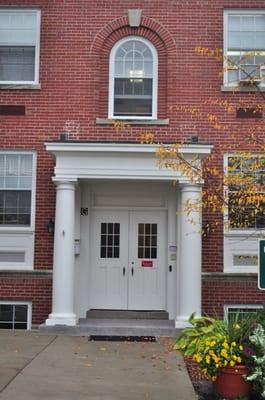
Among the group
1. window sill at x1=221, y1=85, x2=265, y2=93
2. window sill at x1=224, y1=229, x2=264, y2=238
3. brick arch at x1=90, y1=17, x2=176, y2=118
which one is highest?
brick arch at x1=90, y1=17, x2=176, y2=118

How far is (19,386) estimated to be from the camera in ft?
24.1

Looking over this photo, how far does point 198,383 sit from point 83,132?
6547mm

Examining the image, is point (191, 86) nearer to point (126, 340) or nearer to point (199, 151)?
point (199, 151)

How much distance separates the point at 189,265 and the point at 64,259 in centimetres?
250

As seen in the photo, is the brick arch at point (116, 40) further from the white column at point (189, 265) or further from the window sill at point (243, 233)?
Answer: the window sill at point (243, 233)

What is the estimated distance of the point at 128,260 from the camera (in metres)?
12.8

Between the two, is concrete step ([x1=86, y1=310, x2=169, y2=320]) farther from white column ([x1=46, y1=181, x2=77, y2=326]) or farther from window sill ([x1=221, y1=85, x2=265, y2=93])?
window sill ([x1=221, y1=85, x2=265, y2=93])

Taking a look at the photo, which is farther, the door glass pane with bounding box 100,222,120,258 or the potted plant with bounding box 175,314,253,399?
the door glass pane with bounding box 100,222,120,258

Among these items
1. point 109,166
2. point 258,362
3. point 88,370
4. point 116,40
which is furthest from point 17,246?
point 258,362

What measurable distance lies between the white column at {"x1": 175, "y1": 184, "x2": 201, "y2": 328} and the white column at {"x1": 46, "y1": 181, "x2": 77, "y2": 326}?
2.19m

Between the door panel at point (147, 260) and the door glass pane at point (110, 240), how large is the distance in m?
0.30

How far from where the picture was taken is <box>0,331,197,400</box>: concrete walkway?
280 inches

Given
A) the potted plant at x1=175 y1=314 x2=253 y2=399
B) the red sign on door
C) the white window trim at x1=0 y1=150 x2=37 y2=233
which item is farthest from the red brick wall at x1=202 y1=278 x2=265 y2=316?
the potted plant at x1=175 y1=314 x2=253 y2=399

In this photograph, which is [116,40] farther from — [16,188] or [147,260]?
[147,260]
